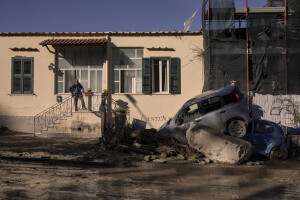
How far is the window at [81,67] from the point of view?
14.9 m

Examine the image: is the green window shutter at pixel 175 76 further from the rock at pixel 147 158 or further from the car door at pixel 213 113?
the rock at pixel 147 158

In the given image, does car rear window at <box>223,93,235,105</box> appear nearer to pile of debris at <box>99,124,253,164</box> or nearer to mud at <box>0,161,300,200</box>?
pile of debris at <box>99,124,253,164</box>

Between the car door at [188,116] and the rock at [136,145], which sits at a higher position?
the car door at [188,116]

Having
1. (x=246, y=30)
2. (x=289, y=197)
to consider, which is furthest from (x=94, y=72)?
(x=289, y=197)

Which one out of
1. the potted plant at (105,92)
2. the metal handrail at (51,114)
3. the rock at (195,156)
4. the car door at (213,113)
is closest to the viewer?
the rock at (195,156)

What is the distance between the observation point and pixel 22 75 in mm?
14805

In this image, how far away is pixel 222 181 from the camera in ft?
22.6

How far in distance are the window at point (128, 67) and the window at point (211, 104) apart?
528 centimetres

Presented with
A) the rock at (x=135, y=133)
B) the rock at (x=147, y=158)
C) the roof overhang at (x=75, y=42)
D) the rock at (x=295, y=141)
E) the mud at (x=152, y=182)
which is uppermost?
the roof overhang at (x=75, y=42)

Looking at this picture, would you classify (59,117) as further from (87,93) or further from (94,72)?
(94,72)

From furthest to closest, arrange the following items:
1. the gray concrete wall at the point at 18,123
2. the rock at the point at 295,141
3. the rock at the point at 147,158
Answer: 1. the gray concrete wall at the point at 18,123
2. the rock at the point at 295,141
3. the rock at the point at 147,158

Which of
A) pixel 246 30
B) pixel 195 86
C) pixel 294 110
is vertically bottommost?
pixel 294 110

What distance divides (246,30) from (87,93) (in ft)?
24.9

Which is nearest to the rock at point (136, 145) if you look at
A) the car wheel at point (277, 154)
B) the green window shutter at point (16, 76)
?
the car wheel at point (277, 154)
